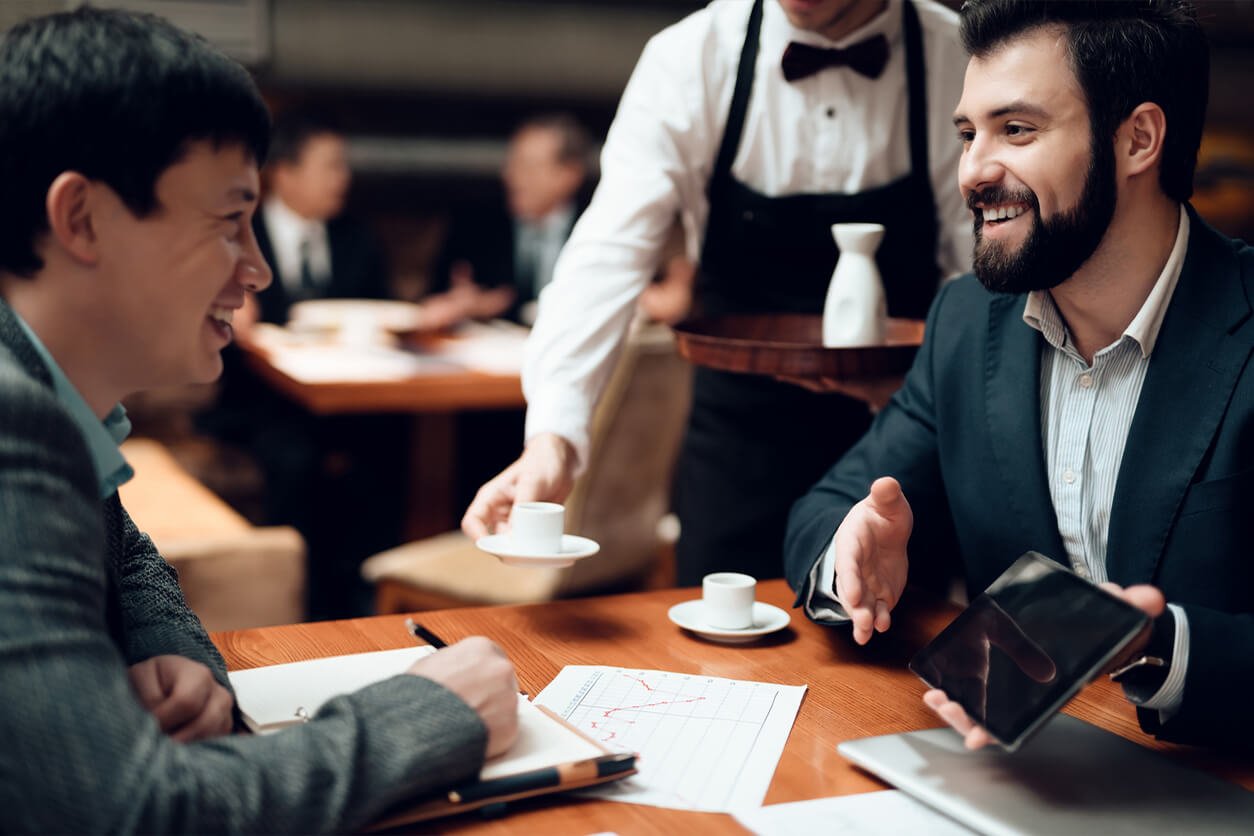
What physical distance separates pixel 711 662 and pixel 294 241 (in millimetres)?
4243

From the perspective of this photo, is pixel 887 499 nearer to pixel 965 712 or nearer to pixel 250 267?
pixel 965 712

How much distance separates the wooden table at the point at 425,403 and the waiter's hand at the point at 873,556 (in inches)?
88.2

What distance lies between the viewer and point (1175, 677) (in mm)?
1117

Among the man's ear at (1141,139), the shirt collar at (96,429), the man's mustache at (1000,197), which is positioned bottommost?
the shirt collar at (96,429)

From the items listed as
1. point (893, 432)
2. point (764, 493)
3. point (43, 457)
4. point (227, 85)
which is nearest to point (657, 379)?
point (764, 493)

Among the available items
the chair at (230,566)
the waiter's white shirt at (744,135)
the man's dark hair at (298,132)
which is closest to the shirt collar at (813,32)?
the waiter's white shirt at (744,135)

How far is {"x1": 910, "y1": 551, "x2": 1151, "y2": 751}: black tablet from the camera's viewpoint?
961mm

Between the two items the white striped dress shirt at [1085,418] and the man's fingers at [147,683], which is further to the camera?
the white striped dress shirt at [1085,418]

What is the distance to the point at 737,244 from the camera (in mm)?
2146

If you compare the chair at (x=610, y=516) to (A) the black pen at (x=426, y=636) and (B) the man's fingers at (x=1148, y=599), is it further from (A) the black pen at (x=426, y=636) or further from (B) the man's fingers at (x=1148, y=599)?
(B) the man's fingers at (x=1148, y=599)

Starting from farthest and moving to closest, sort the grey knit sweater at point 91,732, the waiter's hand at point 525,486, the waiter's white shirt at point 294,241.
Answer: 1. the waiter's white shirt at point 294,241
2. the waiter's hand at point 525,486
3. the grey knit sweater at point 91,732

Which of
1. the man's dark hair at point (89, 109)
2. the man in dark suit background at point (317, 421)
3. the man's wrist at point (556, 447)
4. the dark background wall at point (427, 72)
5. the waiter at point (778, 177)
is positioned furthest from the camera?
the dark background wall at point (427, 72)

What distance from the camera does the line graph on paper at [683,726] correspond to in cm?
103

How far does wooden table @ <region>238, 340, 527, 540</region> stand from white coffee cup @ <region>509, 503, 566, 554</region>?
6.60 ft
